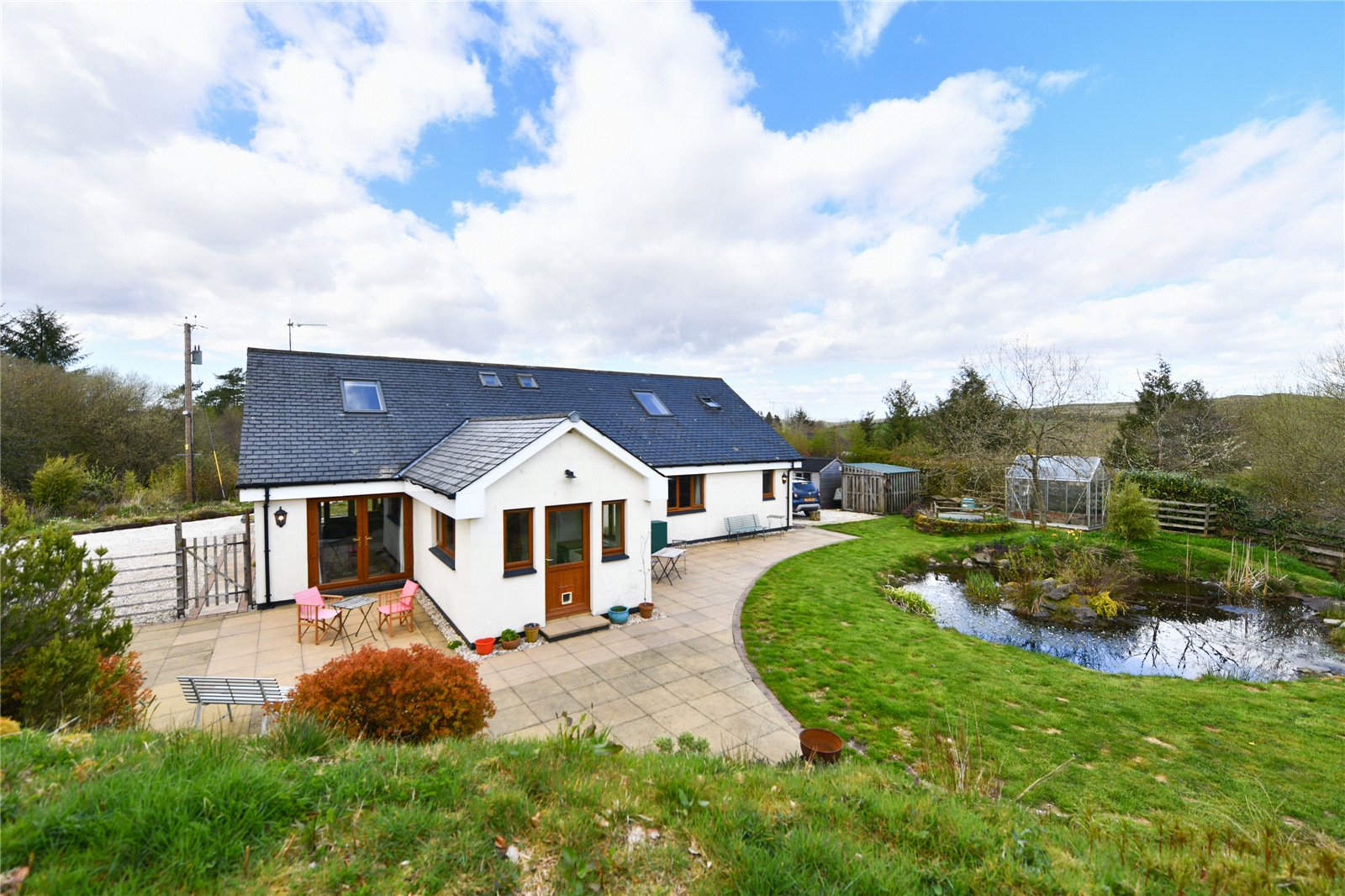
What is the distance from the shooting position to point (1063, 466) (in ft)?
61.7

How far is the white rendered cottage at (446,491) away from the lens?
852 cm

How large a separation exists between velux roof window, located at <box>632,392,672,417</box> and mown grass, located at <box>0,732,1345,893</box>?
47.7 feet

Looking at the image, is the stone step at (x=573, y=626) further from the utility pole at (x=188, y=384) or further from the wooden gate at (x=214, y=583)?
the utility pole at (x=188, y=384)

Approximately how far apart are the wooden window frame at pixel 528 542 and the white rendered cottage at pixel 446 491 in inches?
1.5

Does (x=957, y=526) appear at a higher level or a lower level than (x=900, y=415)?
lower

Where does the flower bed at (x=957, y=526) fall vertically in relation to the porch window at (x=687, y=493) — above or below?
below

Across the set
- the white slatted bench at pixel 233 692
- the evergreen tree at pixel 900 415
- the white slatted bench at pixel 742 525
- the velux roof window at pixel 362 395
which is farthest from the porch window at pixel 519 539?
the evergreen tree at pixel 900 415

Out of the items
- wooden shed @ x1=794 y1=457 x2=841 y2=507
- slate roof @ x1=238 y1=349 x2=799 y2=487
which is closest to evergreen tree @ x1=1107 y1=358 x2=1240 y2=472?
wooden shed @ x1=794 y1=457 x2=841 y2=507

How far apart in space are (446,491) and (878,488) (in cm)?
1896

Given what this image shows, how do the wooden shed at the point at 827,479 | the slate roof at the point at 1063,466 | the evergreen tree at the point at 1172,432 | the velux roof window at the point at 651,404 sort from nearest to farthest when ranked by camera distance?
the velux roof window at the point at 651,404 → the slate roof at the point at 1063,466 → the evergreen tree at the point at 1172,432 → the wooden shed at the point at 827,479

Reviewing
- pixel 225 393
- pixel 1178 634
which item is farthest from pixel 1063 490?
pixel 225 393

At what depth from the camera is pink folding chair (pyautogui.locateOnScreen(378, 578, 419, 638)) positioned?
341 inches

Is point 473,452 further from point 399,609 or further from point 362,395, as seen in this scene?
point 362,395

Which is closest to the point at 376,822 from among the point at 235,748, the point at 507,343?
the point at 235,748
